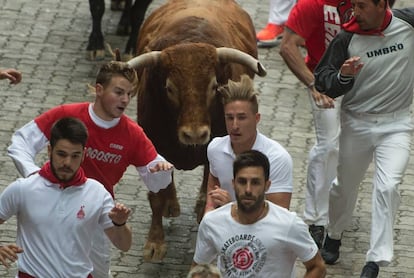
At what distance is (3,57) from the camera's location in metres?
16.7

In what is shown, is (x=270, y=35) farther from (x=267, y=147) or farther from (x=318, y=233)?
(x=267, y=147)

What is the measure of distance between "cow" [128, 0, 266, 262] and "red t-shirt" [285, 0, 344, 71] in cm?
49

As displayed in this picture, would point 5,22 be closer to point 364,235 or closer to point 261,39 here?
point 261,39

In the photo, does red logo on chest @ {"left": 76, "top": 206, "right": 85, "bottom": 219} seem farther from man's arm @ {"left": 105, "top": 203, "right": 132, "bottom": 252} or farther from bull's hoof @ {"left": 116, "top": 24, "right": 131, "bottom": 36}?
bull's hoof @ {"left": 116, "top": 24, "right": 131, "bottom": 36}

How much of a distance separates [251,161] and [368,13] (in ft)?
8.46

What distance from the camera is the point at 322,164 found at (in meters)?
12.1

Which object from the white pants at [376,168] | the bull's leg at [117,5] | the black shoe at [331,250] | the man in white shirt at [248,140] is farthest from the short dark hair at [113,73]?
the bull's leg at [117,5]

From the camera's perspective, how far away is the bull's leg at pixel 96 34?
16688 mm

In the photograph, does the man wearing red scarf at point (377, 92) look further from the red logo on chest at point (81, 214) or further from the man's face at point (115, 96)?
the red logo on chest at point (81, 214)

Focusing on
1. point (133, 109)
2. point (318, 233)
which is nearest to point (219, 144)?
point (318, 233)

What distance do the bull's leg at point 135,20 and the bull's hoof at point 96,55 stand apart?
305 millimetres

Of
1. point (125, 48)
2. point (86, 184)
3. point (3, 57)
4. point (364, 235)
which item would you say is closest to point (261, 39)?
point (125, 48)

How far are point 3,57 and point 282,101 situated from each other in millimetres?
3527

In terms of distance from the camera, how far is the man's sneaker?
17.4 meters
